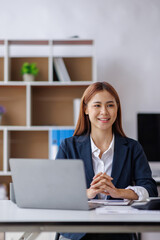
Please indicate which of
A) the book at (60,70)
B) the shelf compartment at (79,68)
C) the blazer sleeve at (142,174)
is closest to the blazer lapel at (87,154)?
the blazer sleeve at (142,174)

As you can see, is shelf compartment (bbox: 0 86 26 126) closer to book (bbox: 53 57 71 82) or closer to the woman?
book (bbox: 53 57 71 82)

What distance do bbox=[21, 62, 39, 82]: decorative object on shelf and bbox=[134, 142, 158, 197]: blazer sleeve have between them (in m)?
2.07

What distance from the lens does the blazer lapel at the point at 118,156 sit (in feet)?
6.00

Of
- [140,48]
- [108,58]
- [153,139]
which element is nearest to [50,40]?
[108,58]

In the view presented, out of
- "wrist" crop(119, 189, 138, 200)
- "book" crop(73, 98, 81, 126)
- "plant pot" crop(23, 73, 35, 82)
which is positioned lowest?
"wrist" crop(119, 189, 138, 200)

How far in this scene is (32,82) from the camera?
3744mm

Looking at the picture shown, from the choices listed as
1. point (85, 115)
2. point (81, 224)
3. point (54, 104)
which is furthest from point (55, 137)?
point (81, 224)

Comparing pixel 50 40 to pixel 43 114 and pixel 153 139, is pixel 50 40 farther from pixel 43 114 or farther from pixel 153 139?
pixel 153 139

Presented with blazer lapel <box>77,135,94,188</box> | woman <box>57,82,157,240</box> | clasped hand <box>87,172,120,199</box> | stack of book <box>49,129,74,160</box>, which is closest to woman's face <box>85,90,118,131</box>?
woman <box>57,82,157,240</box>

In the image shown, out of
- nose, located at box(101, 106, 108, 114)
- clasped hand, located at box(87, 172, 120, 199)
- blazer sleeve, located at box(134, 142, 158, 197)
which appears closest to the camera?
clasped hand, located at box(87, 172, 120, 199)

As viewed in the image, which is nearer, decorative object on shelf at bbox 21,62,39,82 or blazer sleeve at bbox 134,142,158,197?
blazer sleeve at bbox 134,142,158,197

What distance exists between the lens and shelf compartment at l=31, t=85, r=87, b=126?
397 centimetres

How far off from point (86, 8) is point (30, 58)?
0.77m

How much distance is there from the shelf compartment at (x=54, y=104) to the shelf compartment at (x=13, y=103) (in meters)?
0.11
